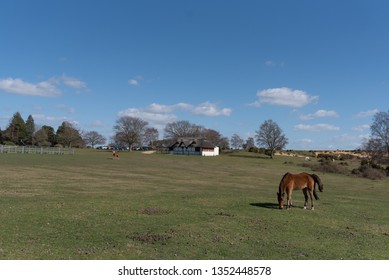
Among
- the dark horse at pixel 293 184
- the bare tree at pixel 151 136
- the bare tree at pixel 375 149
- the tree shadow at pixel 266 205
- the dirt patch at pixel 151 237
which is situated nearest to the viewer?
the dirt patch at pixel 151 237

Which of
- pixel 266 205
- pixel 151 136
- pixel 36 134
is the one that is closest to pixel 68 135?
pixel 36 134

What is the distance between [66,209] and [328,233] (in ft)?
30.9

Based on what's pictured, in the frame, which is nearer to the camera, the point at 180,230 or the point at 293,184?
the point at 180,230

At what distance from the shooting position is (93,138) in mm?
187250

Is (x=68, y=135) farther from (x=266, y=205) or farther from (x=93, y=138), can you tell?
(x=266, y=205)

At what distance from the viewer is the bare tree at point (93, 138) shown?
186 metres

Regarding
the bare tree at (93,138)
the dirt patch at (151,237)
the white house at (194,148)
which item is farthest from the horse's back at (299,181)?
the bare tree at (93,138)

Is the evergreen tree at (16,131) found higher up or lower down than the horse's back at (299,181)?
higher up

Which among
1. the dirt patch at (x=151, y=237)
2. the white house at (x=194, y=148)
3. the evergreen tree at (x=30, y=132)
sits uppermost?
the evergreen tree at (x=30, y=132)

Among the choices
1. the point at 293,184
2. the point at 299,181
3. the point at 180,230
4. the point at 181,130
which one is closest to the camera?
the point at 180,230

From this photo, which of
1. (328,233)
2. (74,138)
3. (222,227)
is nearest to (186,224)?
(222,227)

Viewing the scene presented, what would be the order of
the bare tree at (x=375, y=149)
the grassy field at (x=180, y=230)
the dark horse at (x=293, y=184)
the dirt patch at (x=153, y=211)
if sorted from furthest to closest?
1. the bare tree at (x=375, y=149)
2. the dark horse at (x=293, y=184)
3. the dirt patch at (x=153, y=211)
4. the grassy field at (x=180, y=230)

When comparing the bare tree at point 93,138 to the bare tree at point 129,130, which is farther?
the bare tree at point 93,138

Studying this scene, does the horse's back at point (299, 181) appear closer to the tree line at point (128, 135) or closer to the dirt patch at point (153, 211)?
the dirt patch at point (153, 211)
